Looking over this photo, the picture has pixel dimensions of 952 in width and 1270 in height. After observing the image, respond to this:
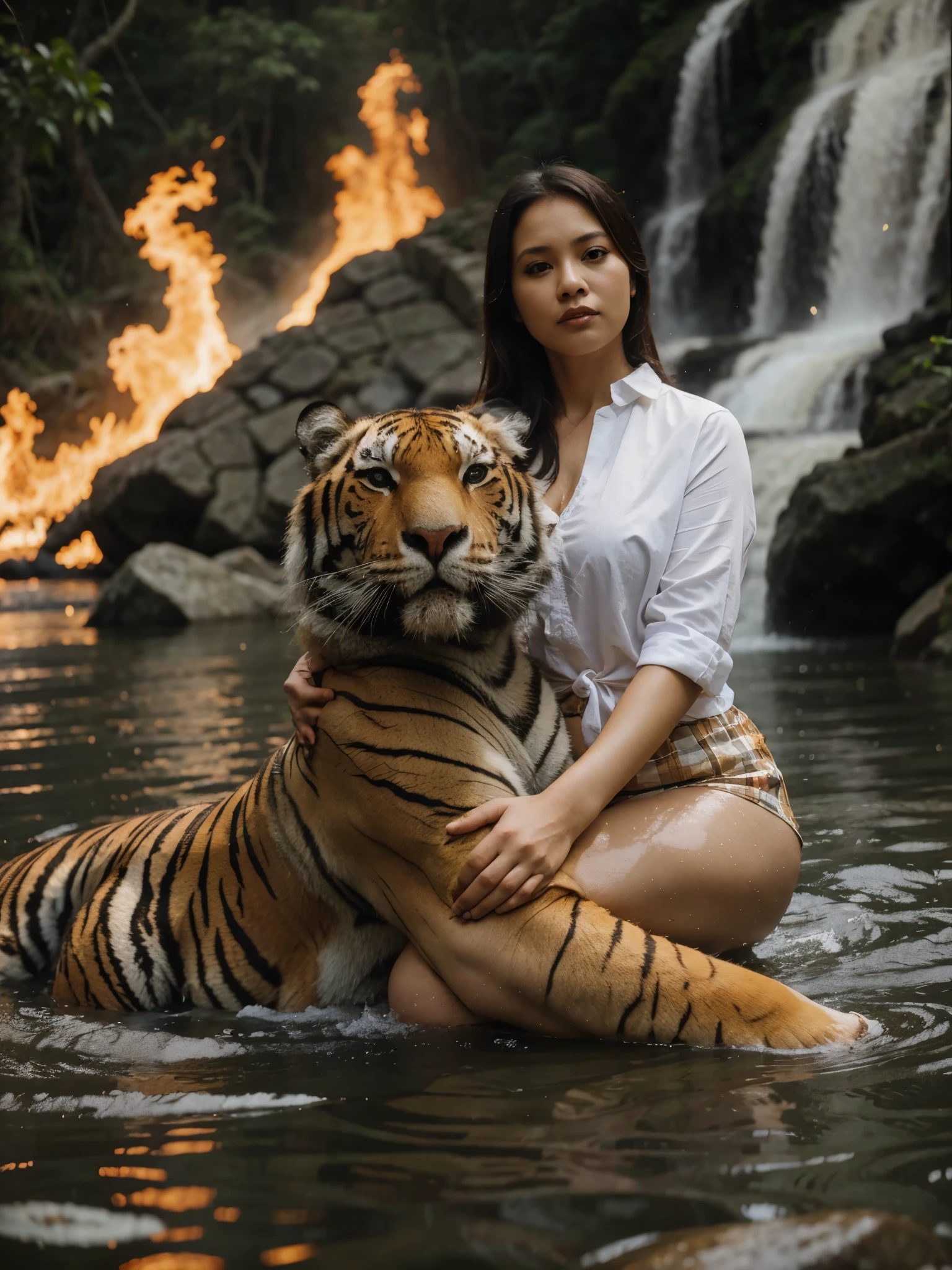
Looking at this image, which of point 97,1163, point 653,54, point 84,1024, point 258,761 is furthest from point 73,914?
point 653,54

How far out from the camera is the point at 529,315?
305 centimetres

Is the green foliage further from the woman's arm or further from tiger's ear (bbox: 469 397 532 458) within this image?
the woman's arm

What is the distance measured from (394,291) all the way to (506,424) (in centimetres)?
1698

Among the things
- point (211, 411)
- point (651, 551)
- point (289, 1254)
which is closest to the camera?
point (289, 1254)

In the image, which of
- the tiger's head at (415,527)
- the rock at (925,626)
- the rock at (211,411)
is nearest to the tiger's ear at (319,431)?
the tiger's head at (415,527)

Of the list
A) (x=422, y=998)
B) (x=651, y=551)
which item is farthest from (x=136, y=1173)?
(x=651, y=551)

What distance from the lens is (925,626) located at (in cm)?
793

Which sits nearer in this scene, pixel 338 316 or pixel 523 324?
pixel 523 324

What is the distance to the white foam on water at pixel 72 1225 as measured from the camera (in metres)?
1.63

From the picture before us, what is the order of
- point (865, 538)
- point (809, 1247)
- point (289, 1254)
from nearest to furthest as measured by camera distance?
1. point (809, 1247)
2. point (289, 1254)
3. point (865, 538)

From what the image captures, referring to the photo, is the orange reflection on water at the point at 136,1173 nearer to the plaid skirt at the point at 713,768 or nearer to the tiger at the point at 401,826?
the tiger at the point at 401,826

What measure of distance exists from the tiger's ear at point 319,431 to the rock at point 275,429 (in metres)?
15.2

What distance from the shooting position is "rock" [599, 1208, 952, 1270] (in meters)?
1.39

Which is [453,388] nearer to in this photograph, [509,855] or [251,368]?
[251,368]
